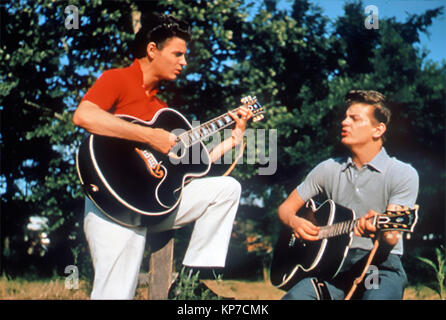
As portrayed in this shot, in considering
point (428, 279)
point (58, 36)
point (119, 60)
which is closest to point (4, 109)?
point (58, 36)

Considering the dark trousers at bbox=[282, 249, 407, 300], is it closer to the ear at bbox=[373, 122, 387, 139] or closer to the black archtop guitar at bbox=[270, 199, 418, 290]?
the black archtop guitar at bbox=[270, 199, 418, 290]

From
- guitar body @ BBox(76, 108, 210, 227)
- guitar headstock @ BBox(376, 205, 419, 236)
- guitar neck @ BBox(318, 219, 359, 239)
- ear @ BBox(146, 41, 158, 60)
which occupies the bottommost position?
guitar neck @ BBox(318, 219, 359, 239)

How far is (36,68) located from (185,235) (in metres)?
4.00

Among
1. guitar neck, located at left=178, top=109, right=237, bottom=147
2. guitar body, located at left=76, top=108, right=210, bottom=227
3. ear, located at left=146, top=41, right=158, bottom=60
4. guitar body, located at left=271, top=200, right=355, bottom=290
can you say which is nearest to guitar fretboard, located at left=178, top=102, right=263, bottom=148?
guitar neck, located at left=178, top=109, right=237, bottom=147

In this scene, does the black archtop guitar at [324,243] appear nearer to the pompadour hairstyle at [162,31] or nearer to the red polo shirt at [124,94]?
the red polo shirt at [124,94]

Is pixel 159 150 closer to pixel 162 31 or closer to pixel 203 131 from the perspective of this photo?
pixel 203 131

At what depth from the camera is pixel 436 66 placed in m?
8.91

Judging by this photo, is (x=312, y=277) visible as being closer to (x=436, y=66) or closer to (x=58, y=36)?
(x=58, y=36)

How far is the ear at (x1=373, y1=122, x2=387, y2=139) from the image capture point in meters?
3.21

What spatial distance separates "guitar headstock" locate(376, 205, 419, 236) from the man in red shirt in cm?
98

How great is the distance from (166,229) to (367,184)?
59.5 inches

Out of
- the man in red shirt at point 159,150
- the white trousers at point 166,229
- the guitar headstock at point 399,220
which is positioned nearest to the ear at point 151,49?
the man in red shirt at point 159,150

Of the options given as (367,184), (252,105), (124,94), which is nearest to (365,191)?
(367,184)

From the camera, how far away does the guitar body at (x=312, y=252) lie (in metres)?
3.03
